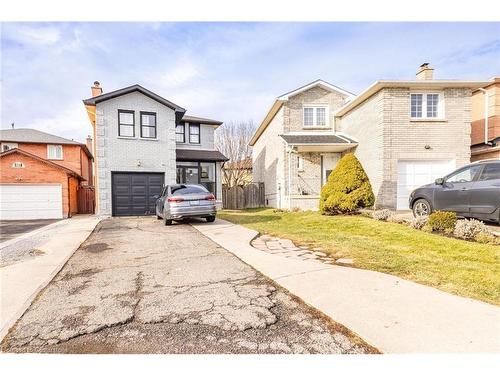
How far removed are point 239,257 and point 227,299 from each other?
209 centimetres

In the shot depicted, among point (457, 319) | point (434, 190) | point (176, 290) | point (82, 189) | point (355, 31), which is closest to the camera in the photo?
point (457, 319)

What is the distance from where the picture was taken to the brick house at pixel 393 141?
12844 millimetres

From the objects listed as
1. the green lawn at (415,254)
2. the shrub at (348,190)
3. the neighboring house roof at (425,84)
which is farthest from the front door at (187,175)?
the neighboring house roof at (425,84)

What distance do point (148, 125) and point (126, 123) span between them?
3.73ft

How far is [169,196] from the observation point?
1067 cm

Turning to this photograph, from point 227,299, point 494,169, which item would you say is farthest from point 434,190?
point 227,299

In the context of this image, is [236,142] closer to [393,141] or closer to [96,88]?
[96,88]

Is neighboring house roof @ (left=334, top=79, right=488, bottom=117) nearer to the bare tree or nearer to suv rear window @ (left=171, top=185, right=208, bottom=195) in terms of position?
suv rear window @ (left=171, top=185, right=208, bottom=195)

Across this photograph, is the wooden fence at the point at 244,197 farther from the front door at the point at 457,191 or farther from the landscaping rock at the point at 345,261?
the landscaping rock at the point at 345,261

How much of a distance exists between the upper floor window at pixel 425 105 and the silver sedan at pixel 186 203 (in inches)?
405

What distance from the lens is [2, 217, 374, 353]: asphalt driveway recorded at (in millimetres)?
2438

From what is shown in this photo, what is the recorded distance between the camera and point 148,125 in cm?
1592

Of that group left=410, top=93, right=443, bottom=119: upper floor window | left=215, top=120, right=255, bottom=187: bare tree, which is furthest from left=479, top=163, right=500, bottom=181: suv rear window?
left=215, top=120, right=255, bottom=187: bare tree

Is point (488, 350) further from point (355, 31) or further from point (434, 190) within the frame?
point (434, 190)
